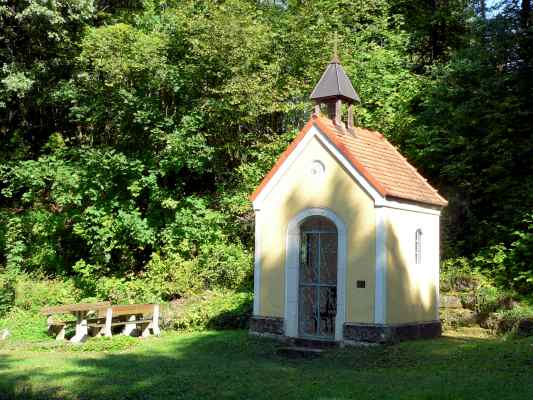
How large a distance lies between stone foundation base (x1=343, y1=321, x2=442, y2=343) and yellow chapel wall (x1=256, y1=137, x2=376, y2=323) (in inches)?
6.9

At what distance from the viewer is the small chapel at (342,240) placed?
533 inches

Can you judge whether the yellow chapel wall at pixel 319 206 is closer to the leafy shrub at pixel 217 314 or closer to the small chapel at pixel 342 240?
the small chapel at pixel 342 240

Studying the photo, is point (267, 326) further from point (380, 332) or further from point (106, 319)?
point (106, 319)

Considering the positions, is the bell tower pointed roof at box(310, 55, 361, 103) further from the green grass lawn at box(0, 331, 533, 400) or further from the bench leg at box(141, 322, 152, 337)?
the bench leg at box(141, 322, 152, 337)

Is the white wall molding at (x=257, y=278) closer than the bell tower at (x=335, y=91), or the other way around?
the white wall molding at (x=257, y=278)

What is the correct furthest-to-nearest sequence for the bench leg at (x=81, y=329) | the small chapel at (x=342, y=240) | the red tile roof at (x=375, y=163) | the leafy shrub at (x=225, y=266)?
the leafy shrub at (x=225, y=266), the bench leg at (x=81, y=329), the red tile roof at (x=375, y=163), the small chapel at (x=342, y=240)

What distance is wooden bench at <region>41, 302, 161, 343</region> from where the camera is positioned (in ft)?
52.5

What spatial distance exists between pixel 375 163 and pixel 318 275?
3025mm

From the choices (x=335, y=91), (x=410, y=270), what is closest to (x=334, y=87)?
(x=335, y=91)

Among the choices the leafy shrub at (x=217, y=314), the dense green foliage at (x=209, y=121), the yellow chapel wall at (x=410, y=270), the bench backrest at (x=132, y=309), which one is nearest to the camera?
the yellow chapel wall at (x=410, y=270)

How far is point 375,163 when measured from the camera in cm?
1470

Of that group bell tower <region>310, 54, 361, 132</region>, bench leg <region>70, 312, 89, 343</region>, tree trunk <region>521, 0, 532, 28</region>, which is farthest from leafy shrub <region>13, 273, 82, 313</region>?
tree trunk <region>521, 0, 532, 28</region>

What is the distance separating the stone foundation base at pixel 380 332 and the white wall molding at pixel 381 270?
7.6 inches

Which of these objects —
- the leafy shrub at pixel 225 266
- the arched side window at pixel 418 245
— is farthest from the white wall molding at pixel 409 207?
the leafy shrub at pixel 225 266
